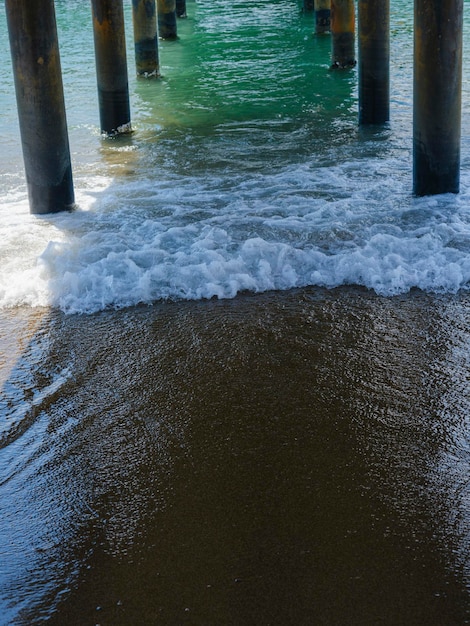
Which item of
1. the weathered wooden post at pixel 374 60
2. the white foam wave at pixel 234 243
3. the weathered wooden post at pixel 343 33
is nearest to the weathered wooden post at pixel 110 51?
the white foam wave at pixel 234 243

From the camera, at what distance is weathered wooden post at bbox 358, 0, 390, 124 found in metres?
9.86

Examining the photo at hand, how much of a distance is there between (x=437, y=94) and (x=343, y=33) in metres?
7.82

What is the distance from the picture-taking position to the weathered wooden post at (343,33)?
13641 mm

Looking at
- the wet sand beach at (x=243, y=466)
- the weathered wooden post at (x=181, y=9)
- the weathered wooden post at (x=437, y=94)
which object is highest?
the weathered wooden post at (x=181, y=9)

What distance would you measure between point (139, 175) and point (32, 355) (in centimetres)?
430

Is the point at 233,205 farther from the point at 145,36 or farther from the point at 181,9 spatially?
the point at 181,9

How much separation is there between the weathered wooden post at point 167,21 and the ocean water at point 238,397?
36.6 feet

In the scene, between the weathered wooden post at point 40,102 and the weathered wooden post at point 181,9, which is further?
the weathered wooden post at point 181,9

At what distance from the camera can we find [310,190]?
7883 mm

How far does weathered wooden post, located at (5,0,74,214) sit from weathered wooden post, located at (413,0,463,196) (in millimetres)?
3045

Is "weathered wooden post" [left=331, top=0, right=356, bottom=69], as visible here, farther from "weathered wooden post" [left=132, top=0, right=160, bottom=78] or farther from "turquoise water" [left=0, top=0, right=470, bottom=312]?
"weathered wooden post" [left=132, top=0, right=160, bottom=78]

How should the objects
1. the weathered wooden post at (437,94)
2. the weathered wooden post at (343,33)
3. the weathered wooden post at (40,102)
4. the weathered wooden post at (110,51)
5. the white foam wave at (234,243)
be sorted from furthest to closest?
the weathered wooden post at (343,33)
the weathered wooden post at (110,51)
the weathered wooden post at (40,102)
the weathered wooden post at (437,94)
the white foam wave at (234,243)

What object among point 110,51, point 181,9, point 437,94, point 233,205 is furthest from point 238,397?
point 181,9

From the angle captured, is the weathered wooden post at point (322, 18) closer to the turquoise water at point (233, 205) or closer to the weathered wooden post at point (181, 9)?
the turquoise water at point (233, 205)
